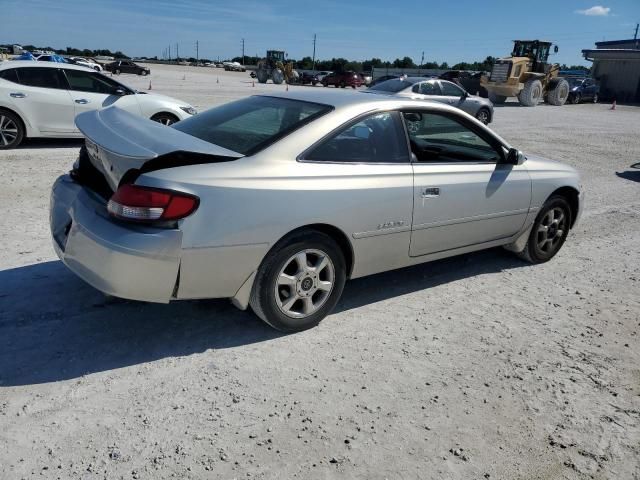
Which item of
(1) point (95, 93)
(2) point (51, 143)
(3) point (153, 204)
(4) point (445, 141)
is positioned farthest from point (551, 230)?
(2) point (51, 143)

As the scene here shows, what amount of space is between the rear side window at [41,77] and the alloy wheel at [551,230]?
7991 millimetres

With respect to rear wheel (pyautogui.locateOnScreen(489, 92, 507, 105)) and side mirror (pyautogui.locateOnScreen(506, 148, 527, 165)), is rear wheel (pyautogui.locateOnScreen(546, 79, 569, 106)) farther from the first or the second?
side mirror (pyautogui.locateOnScreen(506, 148, 527, 165))

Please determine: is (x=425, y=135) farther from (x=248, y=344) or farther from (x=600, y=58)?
(x=600, y=58)

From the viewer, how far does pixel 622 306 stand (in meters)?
4.45

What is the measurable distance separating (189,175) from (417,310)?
6.73ft

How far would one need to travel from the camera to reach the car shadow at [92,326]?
124 inches

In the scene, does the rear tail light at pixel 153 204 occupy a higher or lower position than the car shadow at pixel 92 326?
higher

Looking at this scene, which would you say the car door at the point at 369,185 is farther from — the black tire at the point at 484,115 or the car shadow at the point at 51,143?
the black tire at the point at 484,115

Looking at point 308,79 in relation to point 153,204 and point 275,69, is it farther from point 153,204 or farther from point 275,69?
point 153,204

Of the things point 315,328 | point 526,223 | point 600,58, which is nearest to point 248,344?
point 315,328

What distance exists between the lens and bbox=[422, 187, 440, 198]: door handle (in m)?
3.98

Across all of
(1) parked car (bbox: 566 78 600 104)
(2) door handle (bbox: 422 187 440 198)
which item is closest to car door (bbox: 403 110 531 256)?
(2) door handle (bbox: 422 187 440 198)

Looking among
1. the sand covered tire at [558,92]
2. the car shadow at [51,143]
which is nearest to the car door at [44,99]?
the car shadow at [51,143]

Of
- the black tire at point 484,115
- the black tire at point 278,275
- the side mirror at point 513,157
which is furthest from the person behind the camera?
the black tire at point 484,115
